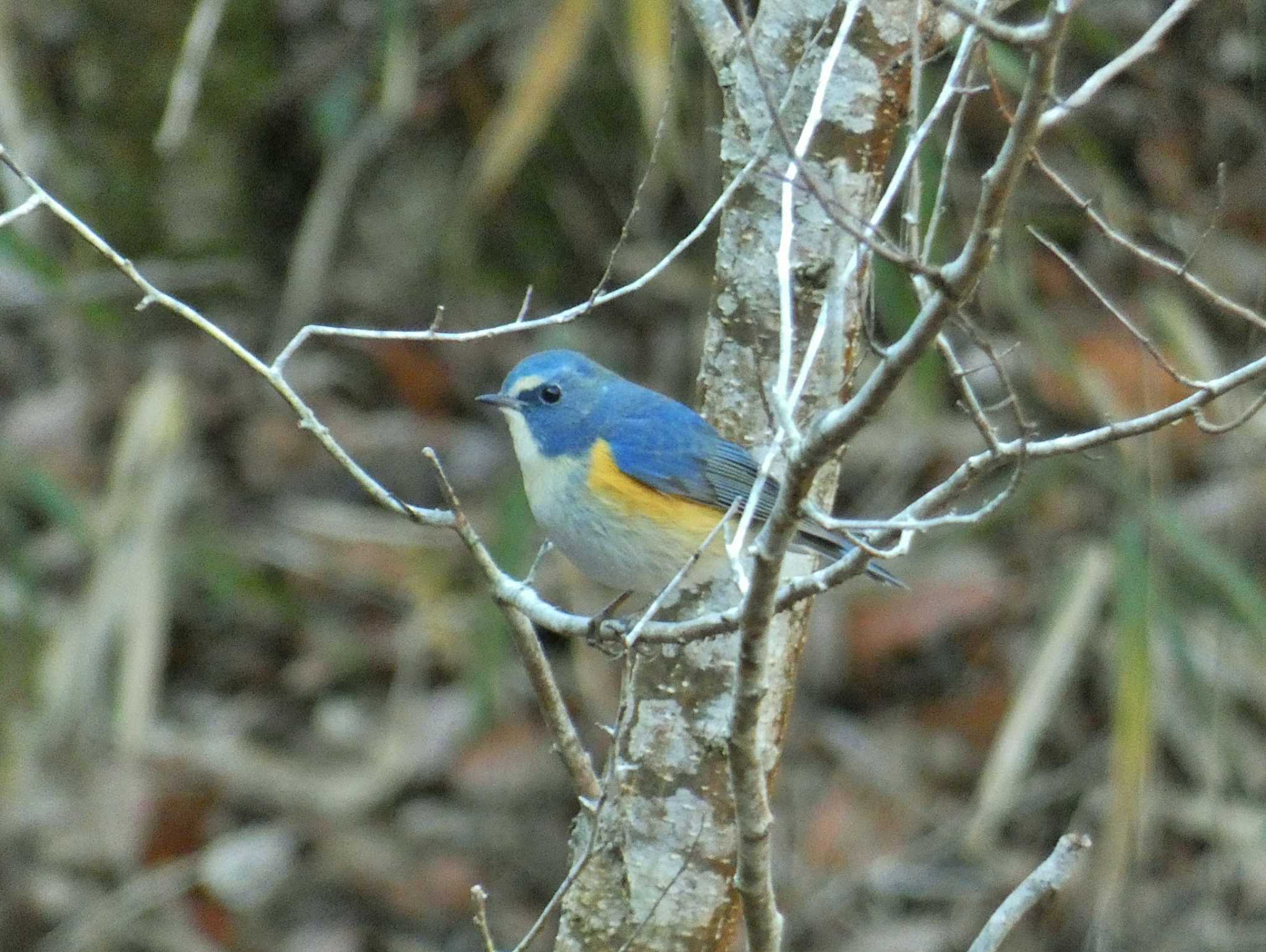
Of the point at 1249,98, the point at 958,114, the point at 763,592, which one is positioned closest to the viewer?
the point at 763,592

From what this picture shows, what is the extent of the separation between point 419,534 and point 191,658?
3.69 feet

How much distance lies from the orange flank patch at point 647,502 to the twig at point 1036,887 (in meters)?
1.29

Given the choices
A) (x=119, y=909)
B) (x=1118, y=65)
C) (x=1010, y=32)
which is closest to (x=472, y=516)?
(x=119, y=909)

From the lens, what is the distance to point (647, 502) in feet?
12.7

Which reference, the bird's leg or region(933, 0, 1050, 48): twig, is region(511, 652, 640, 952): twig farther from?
region(933, 0, 1050, 48): twig

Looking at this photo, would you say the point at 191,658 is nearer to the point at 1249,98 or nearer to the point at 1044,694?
the point at 1044,694

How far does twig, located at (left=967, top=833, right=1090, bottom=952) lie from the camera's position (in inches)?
107

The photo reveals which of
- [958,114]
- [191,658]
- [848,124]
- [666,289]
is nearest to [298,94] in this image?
[666,289]

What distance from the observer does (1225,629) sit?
6.38m

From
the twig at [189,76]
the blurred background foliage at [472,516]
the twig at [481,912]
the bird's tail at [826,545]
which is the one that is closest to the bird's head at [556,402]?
the bird's tail at [826,545]

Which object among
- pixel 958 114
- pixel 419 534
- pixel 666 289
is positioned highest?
pixel 666 289

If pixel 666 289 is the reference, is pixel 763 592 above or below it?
below

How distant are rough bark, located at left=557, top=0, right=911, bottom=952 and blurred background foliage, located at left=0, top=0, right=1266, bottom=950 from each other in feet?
5.62

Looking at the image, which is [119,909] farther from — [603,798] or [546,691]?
[603,798]
